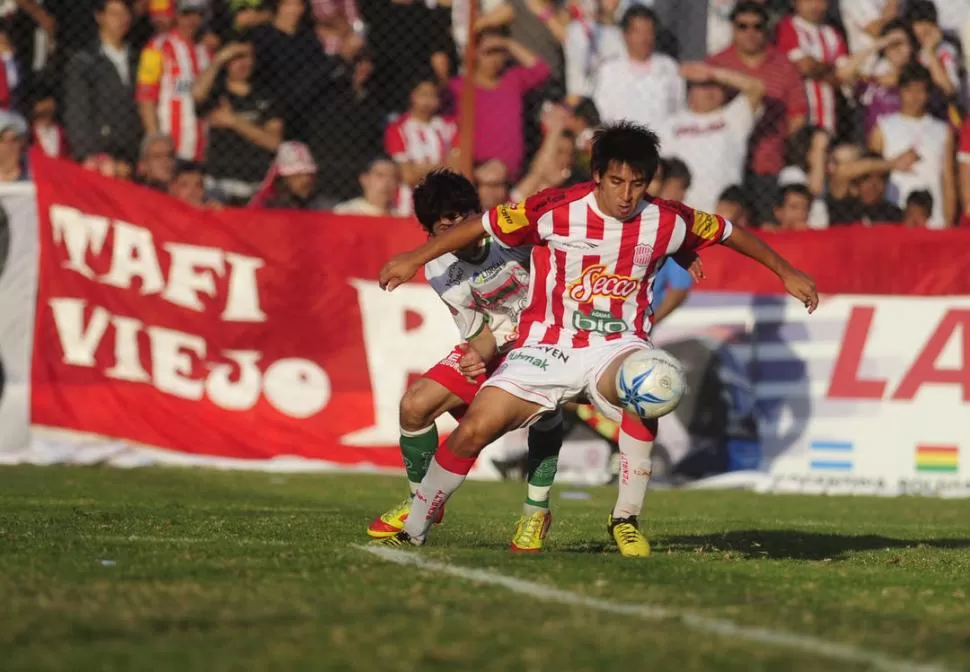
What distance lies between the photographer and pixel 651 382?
6910 mm

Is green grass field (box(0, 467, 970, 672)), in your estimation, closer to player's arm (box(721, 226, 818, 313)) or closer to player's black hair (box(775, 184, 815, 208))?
player's arm (box(721, 226, 818, 313))

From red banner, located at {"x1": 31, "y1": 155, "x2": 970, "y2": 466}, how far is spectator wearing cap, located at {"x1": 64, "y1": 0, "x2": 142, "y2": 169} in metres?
0.80

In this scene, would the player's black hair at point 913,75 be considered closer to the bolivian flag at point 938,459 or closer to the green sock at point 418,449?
the bolivian flag at point 938,459

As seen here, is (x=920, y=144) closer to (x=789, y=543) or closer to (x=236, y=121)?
(x=236, y=121)

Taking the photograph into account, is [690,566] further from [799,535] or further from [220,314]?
[220,314]

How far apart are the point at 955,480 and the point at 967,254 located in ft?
6.62

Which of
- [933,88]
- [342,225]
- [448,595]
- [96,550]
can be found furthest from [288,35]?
[448,595]

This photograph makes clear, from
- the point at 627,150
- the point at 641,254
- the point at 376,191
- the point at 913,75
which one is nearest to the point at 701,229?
the point at 641,254

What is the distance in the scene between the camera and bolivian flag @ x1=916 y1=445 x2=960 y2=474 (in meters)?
14.0

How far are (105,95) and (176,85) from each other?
2.16 feet

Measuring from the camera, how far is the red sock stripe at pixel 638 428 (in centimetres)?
747

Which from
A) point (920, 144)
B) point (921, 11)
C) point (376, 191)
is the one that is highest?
point (921, 11)

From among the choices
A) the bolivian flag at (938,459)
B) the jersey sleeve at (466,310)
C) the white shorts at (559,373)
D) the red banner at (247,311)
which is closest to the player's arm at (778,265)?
the white shorts at (559,373)

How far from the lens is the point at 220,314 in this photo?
568 inches
